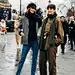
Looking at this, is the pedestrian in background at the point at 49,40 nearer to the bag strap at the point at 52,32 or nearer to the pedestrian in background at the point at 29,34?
the bag strap at the point at 52,32

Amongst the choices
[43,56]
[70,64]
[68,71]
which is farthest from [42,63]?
[70,64]

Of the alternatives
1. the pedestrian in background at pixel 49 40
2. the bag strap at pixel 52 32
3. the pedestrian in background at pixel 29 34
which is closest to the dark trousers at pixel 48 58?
the pedestrian in background at pixel 49 40

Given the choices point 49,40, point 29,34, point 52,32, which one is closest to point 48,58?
point 49,40

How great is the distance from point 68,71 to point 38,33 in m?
3.14

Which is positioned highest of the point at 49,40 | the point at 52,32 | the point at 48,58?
the point at 52,32

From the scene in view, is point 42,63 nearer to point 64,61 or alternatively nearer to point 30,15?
point 30,15

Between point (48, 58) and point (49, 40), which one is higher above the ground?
point (49, 40)

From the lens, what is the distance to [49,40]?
9641 millimetres

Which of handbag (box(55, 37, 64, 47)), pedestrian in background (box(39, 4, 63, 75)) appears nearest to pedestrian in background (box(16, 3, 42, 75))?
pedestrian in background (box(39, 4, 63, 75))

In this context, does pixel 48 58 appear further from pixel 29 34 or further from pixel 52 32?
pixel 29 34

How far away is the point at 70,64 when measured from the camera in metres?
15.0

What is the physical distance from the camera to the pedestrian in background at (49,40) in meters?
9.60

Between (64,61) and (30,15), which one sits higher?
(30,15)

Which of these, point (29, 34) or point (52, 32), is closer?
point (52, 32)
